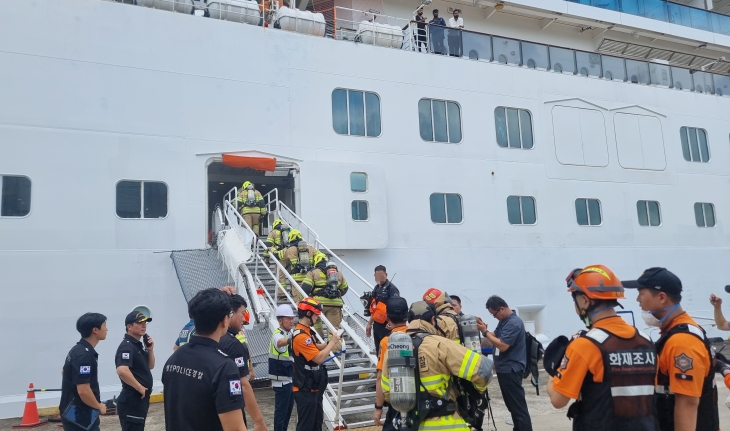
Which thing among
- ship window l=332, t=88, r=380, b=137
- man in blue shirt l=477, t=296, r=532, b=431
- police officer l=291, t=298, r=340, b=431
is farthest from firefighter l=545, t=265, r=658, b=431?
ship window l=332, t=88, r=380, b=137

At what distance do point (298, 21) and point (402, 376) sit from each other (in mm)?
9938

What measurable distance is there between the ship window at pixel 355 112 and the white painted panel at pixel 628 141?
699cm

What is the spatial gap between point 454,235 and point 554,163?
357 cm

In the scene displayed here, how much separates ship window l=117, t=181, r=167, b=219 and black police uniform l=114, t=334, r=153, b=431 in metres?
5.29

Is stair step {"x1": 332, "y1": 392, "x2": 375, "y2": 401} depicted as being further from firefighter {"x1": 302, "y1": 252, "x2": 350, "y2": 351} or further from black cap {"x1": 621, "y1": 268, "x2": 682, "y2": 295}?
black cap {"x1": 621, "y1": 268, "x2": 682, "y2": 295}

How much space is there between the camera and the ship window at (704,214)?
15.6 metres

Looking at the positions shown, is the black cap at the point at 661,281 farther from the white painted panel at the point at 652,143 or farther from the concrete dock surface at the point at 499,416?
the white painted panel at the point at 652,143

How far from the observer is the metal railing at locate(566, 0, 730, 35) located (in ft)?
54.1

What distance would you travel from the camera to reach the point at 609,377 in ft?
A: 8.80

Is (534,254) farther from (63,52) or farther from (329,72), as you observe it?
(63,52)

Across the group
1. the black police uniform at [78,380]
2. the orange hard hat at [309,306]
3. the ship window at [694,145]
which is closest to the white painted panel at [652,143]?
the ship window at [694,145]

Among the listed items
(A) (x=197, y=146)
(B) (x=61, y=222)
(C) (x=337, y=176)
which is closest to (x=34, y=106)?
(B) (x=61, y=222)

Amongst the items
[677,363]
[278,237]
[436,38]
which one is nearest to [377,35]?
[436,38]

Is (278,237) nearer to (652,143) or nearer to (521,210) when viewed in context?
(521,210)
